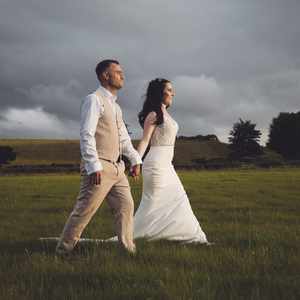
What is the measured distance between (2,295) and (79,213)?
83.3 inches

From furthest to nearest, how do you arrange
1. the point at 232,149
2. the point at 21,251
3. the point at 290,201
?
the point at 232,149
the point at 290,201
the point at 21,251

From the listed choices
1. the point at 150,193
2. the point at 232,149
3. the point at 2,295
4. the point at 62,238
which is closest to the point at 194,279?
the point at 2,295

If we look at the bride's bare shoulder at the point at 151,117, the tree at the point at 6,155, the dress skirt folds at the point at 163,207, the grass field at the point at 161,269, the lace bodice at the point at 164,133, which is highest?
the tree at the point at 6,155

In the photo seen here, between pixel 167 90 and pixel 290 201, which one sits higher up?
pixel 167 90

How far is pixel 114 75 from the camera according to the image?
691 centimetres

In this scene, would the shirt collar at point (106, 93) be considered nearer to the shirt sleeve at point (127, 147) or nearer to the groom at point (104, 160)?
the groom at point (104, 160)

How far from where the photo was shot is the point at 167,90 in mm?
8789

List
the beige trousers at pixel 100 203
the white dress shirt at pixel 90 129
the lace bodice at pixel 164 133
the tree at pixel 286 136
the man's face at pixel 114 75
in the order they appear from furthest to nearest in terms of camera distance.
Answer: the tree at pixel 286 136 → the lace bodice at pixel 164 133 → the man's face at pixel 114 75 → the beige trousers at pixel 100 203 → the white dress shirt at pixel 90 129

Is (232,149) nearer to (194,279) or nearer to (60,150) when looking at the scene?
(60,150)

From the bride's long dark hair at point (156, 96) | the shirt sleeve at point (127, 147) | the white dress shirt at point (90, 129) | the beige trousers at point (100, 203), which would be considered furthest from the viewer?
the bride's long dark hair at point (156, 96)

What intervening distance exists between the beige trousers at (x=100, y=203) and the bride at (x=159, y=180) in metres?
1.46

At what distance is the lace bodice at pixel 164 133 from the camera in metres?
8.86

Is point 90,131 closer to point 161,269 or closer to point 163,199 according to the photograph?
point 161,269

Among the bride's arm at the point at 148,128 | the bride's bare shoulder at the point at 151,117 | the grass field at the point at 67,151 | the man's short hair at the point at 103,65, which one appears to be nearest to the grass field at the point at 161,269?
the bride's arm at the point at 148,128
